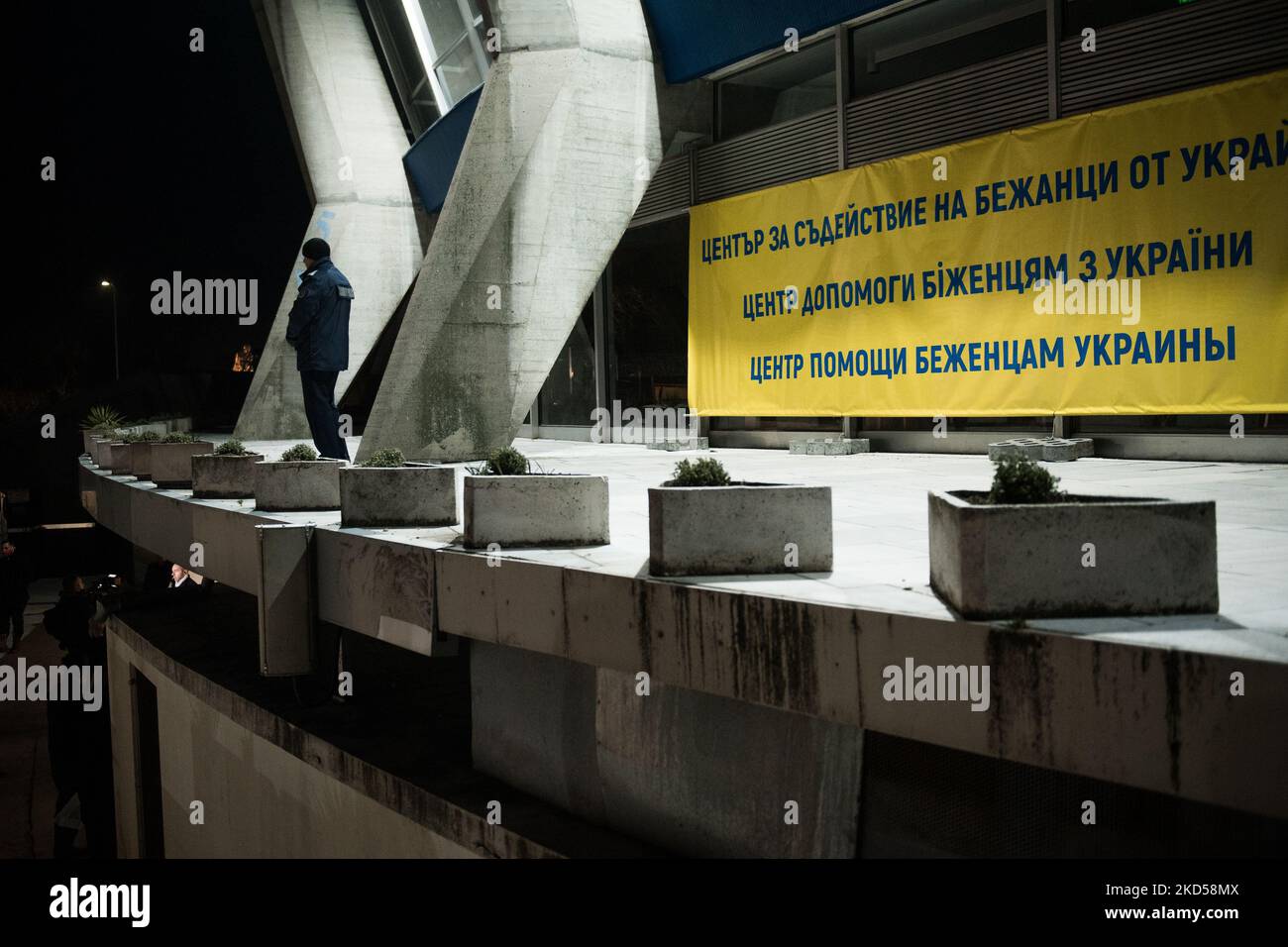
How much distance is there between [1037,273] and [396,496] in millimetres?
7342

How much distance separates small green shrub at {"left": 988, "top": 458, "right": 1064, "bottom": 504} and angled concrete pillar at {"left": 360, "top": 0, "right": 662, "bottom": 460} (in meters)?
8.98

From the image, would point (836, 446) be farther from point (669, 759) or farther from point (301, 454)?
point (669, 759)

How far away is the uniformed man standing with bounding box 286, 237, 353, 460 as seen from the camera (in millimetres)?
11023

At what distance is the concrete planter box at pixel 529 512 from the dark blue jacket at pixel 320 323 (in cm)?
537

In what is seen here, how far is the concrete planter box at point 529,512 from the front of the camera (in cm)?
611

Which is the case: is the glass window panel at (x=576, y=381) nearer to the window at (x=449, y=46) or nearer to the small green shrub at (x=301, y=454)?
the window at (x=449, y=46)

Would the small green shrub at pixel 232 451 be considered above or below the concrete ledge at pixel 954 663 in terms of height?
above

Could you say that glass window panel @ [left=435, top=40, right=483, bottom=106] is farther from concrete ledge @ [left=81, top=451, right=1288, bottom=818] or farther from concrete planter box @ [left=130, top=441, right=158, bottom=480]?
concrete ledge @ [left=81, top=451, right=1288, bottom=818]

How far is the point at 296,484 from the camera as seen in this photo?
8.47 m

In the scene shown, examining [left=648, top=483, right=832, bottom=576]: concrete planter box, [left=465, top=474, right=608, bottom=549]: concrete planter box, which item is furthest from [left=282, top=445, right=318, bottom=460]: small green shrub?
[left=648, top=483, right=832, bottom=576]: concrete planter box

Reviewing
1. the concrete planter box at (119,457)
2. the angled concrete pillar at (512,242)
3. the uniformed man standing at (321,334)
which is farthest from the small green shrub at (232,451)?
the concrete planter box at (119,457)

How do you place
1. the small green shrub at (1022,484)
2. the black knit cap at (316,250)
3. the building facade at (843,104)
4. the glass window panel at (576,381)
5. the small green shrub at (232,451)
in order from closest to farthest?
1. the small green shrub at (1022,484)
2. the small green shrub at (232,451)
3. the building facade at (843,104)
4. the black knit cap at (316,250)
5. the glass window panel at (576,381)

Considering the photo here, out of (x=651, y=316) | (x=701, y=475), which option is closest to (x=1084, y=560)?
(x=701, y=475)
